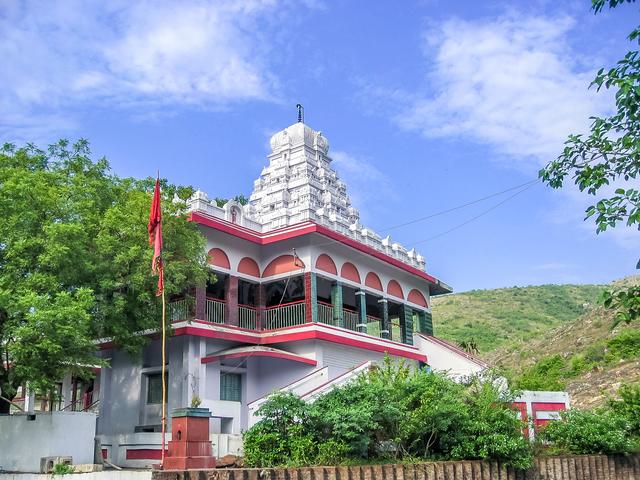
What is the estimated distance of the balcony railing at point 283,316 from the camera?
2259 cm

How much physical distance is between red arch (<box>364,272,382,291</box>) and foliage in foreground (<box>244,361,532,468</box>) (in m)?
9.88

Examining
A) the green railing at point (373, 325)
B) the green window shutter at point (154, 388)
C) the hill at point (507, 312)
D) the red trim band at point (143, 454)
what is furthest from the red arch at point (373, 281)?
the hill at point (507, 312)

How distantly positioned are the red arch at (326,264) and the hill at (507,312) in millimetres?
39082

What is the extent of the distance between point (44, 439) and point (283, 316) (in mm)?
9057

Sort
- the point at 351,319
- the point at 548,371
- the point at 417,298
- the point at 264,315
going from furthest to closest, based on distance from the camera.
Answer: the point at 548,371 < the point at 417,298 < the point at 351,319 < the point at 264,315

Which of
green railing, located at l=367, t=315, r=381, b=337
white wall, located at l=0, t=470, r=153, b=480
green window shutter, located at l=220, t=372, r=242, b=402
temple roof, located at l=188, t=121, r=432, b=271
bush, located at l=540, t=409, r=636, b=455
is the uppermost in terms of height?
temple roof, located at l=188, t=121, r=432, b=271

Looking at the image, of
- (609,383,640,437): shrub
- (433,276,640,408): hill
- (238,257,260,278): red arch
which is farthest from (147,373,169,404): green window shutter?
(609,383,640,437): shrub

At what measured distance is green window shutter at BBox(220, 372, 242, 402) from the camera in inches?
840

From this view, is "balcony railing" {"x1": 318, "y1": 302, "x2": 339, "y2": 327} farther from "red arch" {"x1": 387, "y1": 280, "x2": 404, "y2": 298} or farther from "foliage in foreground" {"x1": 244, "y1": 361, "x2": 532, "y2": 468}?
"foliage in foreground" {"x1": 244, "y1": 361, "x2": 532, "y2": 468}

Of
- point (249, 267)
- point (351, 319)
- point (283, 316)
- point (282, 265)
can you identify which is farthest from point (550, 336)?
point (249, 267)

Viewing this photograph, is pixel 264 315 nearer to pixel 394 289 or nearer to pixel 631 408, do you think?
pixel 394 289

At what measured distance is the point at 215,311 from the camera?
71.3 ft

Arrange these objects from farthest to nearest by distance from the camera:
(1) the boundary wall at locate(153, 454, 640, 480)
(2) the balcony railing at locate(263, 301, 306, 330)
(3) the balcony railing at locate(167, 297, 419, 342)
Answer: (2) the balcony railing at locate(263, 301, 306, 330), (3) the balcony railing at locate(167, 297, 419, 342), (1) the boundary wall at locate(153, 454, 640, 480)

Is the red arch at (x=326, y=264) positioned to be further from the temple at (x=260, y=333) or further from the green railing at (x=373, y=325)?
the green railing at (x=373, y=325)
